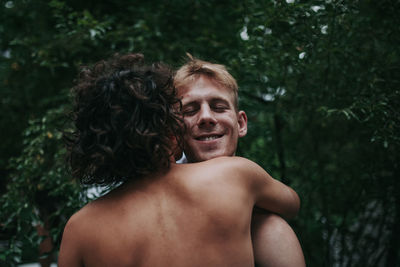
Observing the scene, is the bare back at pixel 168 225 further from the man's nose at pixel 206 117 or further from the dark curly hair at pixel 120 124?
the man's nose at pixel 206 117

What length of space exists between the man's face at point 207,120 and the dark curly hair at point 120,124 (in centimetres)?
37

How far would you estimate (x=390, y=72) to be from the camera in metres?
2.37

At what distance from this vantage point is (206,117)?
183 centimetres

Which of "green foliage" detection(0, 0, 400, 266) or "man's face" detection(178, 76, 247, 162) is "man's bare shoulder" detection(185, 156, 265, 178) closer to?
"man's face" detection(178, 76, 247, 162)

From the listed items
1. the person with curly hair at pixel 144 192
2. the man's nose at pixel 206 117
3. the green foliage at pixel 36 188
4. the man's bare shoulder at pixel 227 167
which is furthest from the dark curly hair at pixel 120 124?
the green foliage at pixel 36 188

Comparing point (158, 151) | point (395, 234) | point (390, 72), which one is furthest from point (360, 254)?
point (158, 151)

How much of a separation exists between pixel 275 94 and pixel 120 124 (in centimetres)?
175

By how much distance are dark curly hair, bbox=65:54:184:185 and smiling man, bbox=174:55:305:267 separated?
0.38 m

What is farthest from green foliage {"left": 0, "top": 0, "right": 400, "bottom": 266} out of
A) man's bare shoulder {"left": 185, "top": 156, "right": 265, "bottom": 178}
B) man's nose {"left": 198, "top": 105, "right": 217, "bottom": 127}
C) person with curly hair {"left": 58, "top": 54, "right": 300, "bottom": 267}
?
person with curly hair {"left": 58, "top": 54, "right": 300, "bottom": 267}

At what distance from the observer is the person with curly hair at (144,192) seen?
4.18 feet

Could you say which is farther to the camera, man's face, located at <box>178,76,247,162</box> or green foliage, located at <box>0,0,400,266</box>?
green foliage, located at <box>0,0,400,266</box>

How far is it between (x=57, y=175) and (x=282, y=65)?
1.94m

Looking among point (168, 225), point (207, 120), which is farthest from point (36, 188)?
point (168, 225)

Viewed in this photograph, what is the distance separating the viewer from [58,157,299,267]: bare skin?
4.15 feet
